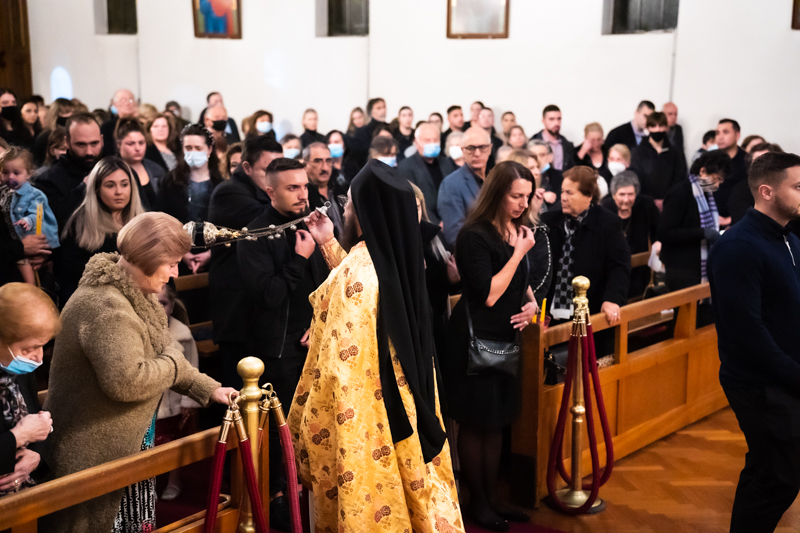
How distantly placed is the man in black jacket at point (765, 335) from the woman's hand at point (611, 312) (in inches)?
41.9

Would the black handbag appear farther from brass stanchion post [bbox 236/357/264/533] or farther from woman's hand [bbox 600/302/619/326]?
brass stanchion post [bbox 236/357/264/533]

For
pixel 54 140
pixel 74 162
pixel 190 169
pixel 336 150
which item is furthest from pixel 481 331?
pixel 336 150

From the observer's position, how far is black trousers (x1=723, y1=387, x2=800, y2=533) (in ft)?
10.1

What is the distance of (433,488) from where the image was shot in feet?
9.36

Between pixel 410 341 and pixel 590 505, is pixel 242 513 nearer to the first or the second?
pixel 410 341

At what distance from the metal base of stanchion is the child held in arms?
9.51ft

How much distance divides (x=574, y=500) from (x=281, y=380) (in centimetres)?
154

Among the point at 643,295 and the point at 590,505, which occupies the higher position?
the point at 643,295

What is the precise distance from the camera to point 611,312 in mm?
4312

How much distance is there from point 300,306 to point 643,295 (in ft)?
10.1

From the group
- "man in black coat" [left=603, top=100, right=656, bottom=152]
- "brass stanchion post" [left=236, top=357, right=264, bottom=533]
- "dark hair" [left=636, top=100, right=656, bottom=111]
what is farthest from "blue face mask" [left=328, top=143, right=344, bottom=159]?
"brass stanchion post" [left=236, top=357, right=264, bottom=533]

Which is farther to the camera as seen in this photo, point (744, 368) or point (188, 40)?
point (188, 40)

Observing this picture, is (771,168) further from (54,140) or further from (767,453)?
(54,140)

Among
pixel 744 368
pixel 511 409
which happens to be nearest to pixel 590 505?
pixel 511 409
